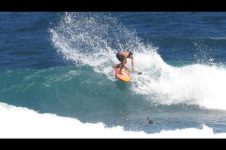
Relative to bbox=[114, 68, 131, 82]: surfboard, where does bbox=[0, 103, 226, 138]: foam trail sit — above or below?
below

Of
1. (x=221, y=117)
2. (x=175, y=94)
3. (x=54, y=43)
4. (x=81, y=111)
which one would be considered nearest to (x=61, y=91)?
(x=81, y=111)

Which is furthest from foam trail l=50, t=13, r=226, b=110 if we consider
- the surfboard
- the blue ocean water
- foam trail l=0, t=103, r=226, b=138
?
foam trail l=0, t=103, r=226, b=138

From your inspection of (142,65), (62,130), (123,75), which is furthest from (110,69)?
(62,130)

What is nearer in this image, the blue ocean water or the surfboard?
the blue ocean water

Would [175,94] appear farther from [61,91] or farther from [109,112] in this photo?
[61,91]

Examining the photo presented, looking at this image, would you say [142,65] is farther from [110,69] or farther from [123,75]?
[123,75]

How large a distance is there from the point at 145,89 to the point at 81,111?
2.51 meters

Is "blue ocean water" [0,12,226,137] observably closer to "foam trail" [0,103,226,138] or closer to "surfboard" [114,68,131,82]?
"foam trail" [0,103,226,138]

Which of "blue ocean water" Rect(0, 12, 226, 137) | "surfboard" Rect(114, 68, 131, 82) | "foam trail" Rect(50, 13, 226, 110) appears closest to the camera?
"blue ocean water" Rect(0, 12, 226, 137)

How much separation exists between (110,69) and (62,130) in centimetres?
640

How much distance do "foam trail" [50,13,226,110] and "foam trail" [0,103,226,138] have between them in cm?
326

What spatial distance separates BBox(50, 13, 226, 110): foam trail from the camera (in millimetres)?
15125

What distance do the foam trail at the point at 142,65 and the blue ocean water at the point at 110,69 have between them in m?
0.03

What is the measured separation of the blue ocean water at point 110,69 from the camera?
13758 mm
